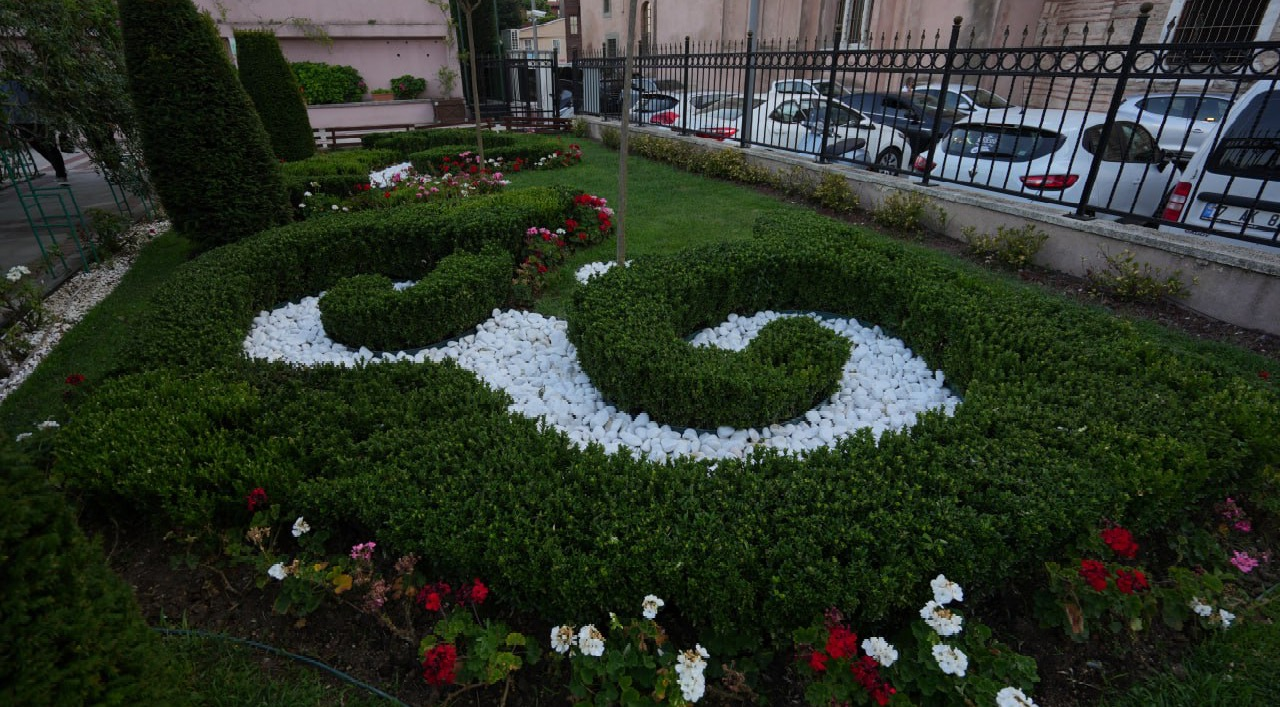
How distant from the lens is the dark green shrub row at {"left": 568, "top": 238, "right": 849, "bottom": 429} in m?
3.59

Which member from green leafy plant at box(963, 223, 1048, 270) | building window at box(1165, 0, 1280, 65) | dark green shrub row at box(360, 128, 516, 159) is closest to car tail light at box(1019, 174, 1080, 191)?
green leafy plant at box(963, 223, 1048, 270)

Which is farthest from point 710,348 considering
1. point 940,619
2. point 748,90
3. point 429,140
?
point 429,140

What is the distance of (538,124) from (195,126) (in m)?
11.8

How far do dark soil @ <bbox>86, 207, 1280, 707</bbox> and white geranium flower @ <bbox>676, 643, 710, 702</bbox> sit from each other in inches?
10.1

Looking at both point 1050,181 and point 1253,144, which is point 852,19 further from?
point 1253,144

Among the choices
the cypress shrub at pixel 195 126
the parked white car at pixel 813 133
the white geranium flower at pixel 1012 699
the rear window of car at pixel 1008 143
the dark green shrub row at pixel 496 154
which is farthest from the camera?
the dark green shrub row at pixel 496 154

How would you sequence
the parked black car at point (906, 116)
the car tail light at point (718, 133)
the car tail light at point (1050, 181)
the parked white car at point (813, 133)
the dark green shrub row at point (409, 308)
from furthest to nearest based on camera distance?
the car tail light at point (718, 133) → the parked black car at point (906, 116) → the parked white car at point (813, 133) → the car tail light at point (1050, 181) → the dark green shrub row at point (409, 308)

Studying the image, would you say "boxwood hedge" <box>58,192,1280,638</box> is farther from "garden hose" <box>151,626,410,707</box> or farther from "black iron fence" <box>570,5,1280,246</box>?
"black iron fence" <box>570,5,1280,246</box>

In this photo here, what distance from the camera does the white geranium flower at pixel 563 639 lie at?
211cm

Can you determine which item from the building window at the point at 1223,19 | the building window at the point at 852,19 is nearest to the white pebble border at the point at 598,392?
the building window at the point at 1223,19

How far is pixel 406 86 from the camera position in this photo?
21.0 meters

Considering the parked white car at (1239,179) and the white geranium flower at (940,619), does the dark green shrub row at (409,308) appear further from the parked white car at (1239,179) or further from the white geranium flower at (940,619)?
the parked white car at (1239,179)

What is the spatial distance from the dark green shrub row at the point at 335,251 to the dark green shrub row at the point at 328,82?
16587 mm

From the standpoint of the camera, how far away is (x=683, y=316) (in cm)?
468
